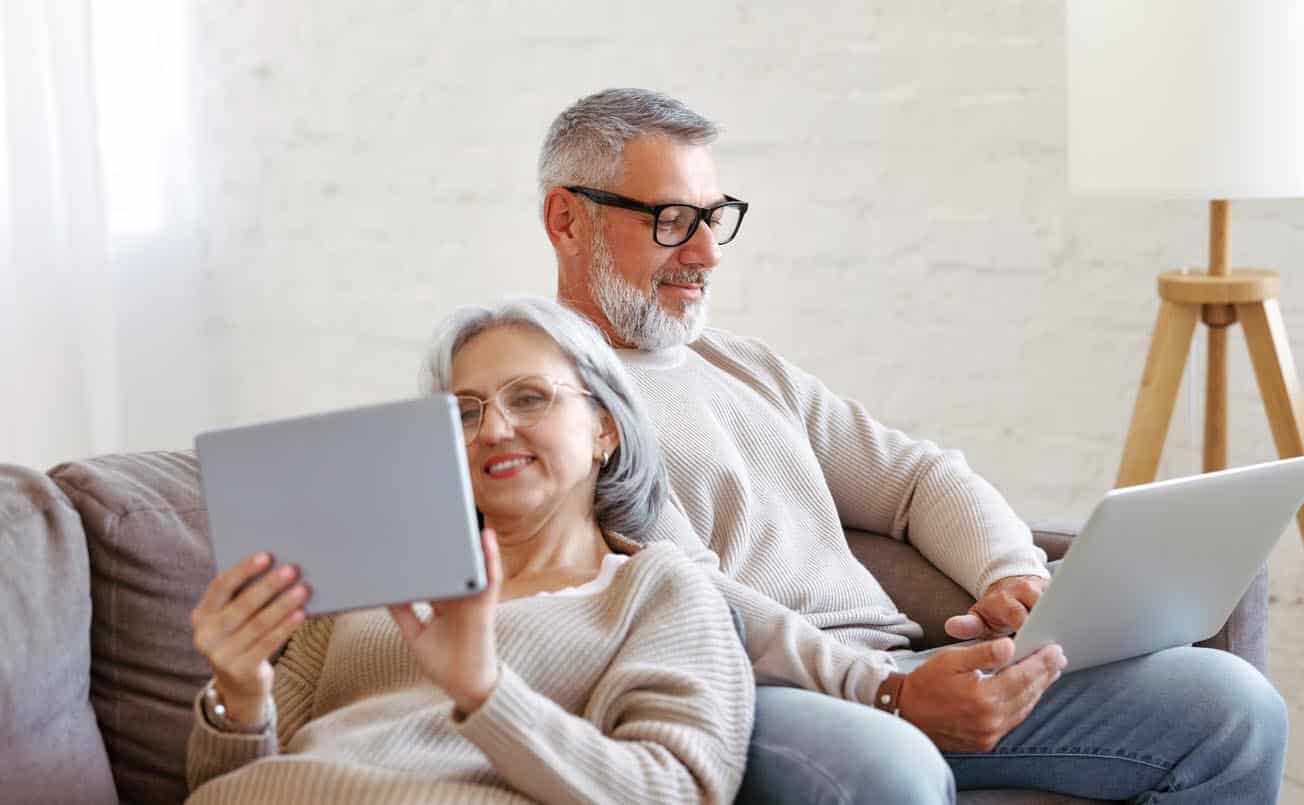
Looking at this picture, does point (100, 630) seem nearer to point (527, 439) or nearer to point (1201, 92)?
point (527, 439)

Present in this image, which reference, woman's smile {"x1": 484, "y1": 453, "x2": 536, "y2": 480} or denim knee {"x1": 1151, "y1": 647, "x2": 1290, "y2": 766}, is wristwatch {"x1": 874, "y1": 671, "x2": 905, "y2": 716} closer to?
denim knee {"x1": 1151, "y1": 647, "x2": 1290, "y2": 766}

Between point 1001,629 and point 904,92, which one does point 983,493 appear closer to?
point 1001,629

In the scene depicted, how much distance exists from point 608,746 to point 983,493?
97cm

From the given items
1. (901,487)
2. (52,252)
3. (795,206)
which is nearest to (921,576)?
(901,487)

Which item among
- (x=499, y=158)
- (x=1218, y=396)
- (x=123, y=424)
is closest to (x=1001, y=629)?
(x=1218, y=396)

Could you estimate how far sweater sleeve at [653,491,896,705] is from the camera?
6.03ft

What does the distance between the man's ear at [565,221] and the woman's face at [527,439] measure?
0.48m

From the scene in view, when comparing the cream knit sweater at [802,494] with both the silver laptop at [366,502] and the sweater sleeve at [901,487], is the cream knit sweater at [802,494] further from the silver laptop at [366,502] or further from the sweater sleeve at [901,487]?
the silver laptop at [366,502]

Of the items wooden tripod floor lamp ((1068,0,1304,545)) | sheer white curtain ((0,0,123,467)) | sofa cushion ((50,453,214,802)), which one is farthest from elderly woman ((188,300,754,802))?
sheer white curtain ((0,0,123,467))

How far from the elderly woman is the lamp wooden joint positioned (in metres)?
1.25

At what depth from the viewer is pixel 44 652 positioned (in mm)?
1726

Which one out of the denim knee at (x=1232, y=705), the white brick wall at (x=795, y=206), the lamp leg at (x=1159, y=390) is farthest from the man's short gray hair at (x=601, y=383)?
the white brick wall at (x=795, y=206)

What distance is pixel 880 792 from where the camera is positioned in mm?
1538

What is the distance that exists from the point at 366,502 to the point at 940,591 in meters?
1.13
